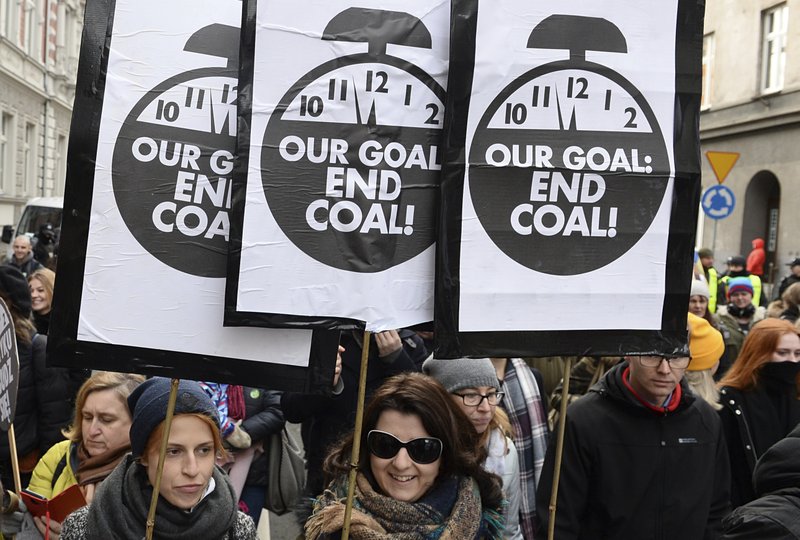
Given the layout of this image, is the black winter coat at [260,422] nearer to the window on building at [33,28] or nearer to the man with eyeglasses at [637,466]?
the man with eyeglasses at [637,466]

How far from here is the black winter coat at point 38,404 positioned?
5141mm

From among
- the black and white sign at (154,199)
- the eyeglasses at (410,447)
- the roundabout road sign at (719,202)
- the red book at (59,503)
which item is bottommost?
the red book at (59,503)

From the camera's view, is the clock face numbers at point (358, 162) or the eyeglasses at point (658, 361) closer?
the clock face numbers at point (358, 162)

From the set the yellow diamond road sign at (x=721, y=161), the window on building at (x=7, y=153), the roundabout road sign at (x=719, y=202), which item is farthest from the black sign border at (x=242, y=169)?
the window on building at (x=7, y=153)

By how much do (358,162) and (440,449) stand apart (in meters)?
0.91

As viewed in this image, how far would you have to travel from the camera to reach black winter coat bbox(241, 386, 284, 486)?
516cm

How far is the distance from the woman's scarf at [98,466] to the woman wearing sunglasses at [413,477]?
2.95 ft

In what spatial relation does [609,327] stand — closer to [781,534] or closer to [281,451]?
[781,534]

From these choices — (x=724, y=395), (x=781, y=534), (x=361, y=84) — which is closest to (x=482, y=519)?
(x=781, y=534)

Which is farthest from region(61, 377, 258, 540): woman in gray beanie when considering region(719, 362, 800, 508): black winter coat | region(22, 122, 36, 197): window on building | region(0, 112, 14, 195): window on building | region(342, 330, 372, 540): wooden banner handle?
region(22, 122, 36, 197): window on building

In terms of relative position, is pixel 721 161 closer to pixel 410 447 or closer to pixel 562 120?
pixel 562 120

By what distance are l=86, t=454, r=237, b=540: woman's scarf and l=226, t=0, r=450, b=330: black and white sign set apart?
662 millimetres

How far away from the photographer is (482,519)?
316 cm

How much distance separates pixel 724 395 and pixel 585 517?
1546mm
